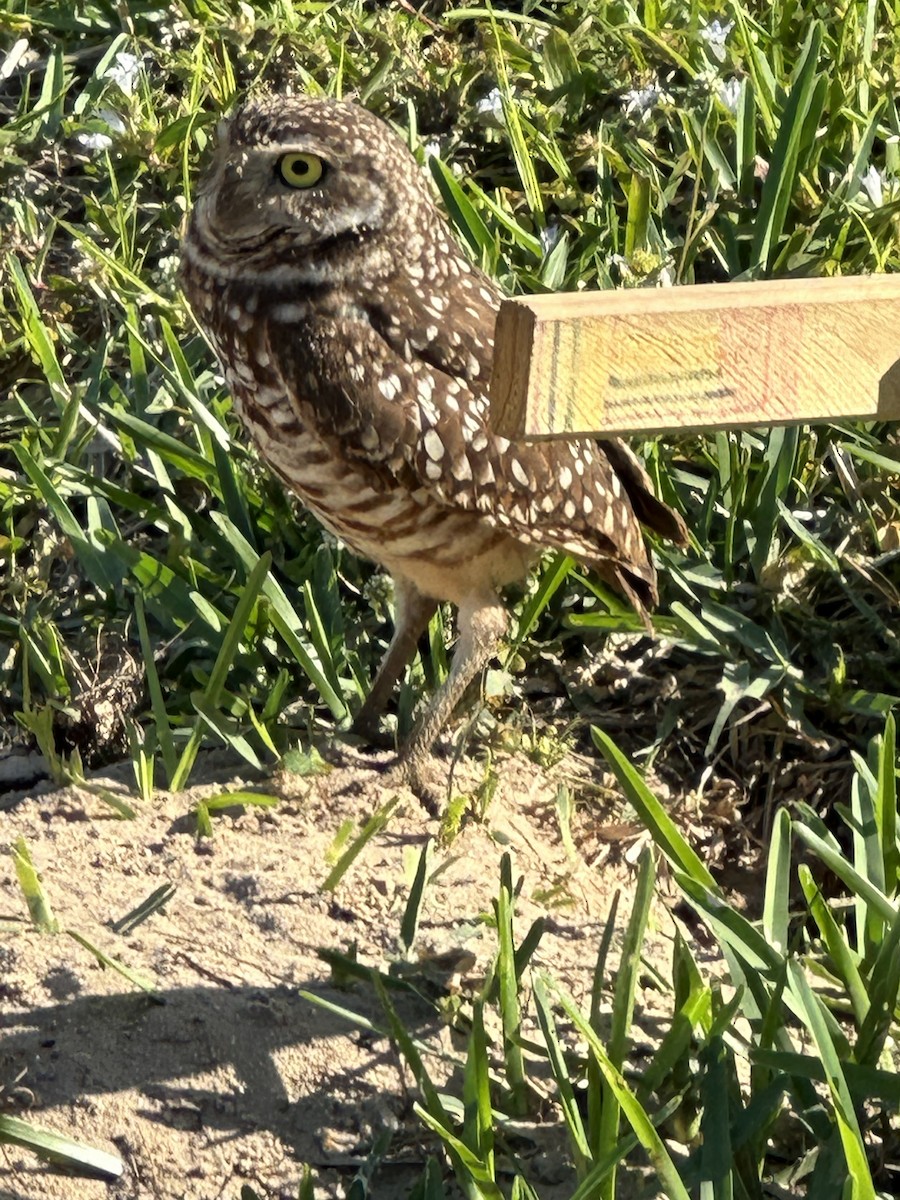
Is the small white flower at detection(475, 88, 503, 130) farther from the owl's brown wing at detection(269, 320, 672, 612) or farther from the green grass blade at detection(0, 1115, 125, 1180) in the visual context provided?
the green grass blade at detection(0, 1115, 125, 1180)

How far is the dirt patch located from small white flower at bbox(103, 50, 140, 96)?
2403 millimetres

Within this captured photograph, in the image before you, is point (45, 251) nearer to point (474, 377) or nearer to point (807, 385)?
point (474, 377)

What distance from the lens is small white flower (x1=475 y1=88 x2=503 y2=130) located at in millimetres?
4918

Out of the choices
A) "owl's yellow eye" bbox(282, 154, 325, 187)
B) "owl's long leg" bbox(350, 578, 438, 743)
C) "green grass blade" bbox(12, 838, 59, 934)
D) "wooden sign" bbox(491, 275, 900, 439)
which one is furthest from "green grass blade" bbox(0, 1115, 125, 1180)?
"owl's yellow eye" bbox(282, 154, 325, 187)

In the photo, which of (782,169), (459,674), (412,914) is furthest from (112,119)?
(412,914)

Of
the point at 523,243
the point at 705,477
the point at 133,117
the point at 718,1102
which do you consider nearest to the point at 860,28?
the point at 523,243

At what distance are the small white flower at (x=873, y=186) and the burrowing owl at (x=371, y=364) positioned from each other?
4.73ft

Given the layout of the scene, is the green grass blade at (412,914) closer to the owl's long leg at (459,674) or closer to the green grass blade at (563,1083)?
the green grass blade at (563,1083)

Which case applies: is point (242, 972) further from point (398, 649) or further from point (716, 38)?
point (716, 38)

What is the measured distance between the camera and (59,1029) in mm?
2768

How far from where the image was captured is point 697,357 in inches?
78.6

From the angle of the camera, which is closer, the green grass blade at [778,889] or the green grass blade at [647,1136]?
the green grass blade at [647,1136]

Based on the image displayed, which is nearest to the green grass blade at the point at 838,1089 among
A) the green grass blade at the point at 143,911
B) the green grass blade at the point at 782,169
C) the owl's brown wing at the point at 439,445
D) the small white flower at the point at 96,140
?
the green grass blade at the point at 143,911

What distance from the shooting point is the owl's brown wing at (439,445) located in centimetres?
350
